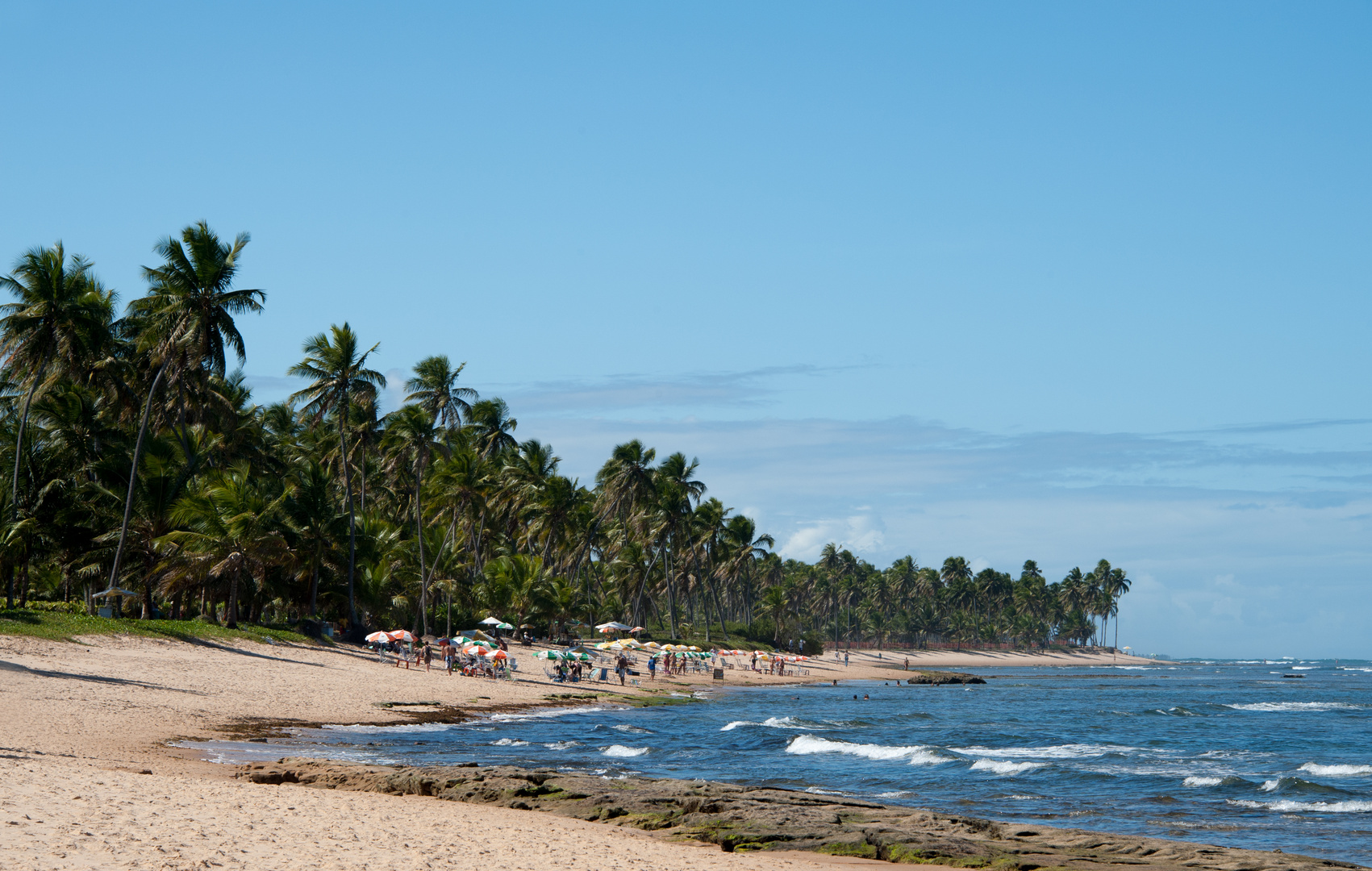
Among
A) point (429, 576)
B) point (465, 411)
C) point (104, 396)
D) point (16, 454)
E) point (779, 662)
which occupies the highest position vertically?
point (465, 411)

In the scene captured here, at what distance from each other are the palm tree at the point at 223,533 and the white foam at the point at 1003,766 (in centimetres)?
2648

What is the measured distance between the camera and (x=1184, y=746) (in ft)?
111

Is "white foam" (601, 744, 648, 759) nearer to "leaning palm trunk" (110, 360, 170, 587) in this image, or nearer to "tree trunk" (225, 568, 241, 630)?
"tree trunk" (225, 568, 241, 630)

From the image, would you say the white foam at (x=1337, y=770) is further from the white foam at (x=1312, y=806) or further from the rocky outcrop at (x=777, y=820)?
the rocky outcrop at (x=777, y=820)

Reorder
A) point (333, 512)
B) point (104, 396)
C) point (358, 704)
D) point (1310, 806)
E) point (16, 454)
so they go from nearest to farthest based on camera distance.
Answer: point (1310, 806) → point (358, 704) → point (16, 454) → point (104, 396) → point (333, 512)

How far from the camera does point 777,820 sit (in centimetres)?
1510

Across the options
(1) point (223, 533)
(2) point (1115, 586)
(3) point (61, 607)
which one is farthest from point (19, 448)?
(2) point (1115, 586)

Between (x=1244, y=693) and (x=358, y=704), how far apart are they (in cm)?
6551

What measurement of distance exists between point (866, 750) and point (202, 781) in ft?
63.4

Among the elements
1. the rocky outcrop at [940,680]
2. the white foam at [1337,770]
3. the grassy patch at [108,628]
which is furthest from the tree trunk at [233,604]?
the rocky outcrop at [940,680]

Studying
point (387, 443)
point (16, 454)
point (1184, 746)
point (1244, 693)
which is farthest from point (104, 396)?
point (1244, 693)

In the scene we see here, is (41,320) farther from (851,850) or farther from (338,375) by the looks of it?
(851,850)

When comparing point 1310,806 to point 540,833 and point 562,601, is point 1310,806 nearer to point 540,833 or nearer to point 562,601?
point 540,833

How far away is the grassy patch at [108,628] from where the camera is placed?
97.9 feet
